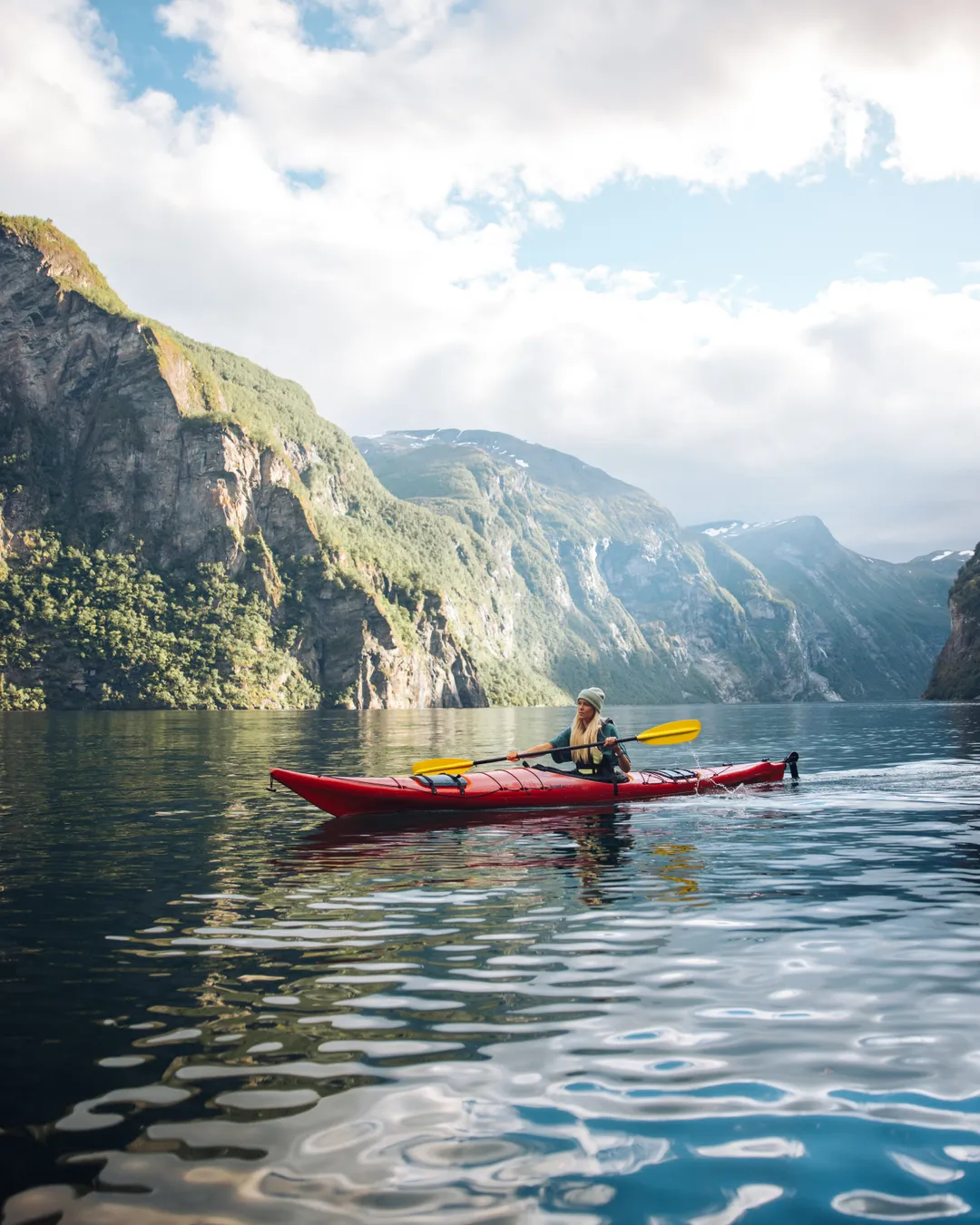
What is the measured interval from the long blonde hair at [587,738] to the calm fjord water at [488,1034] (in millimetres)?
4473

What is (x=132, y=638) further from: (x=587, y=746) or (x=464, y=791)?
(x=587, y=746)

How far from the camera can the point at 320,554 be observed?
174 metres

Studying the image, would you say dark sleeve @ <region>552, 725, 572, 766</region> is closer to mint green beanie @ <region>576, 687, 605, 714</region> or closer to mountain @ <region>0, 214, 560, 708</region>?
mint green beanie @ <region>576, 687, 605, 714</region>

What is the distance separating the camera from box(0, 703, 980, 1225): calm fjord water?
4359 mm

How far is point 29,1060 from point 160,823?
11617mm

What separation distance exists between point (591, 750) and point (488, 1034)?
12883mm

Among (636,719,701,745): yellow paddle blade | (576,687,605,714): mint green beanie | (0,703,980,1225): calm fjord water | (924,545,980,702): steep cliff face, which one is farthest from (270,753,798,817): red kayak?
(924,545,980,702): steep cliff face

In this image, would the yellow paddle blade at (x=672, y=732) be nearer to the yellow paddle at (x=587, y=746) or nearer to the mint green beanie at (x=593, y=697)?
the yellow paddle at (x=587, y=746)

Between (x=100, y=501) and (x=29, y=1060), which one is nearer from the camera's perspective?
(x=29, y=1060)

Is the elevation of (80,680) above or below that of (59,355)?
below

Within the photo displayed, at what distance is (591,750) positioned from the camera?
18938mm

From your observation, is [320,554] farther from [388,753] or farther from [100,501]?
[388,753]

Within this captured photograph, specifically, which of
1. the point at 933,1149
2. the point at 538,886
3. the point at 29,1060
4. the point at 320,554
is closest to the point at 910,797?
the point at 538,886

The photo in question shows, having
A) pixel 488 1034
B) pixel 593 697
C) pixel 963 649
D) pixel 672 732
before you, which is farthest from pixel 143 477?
pixel 488 1034
